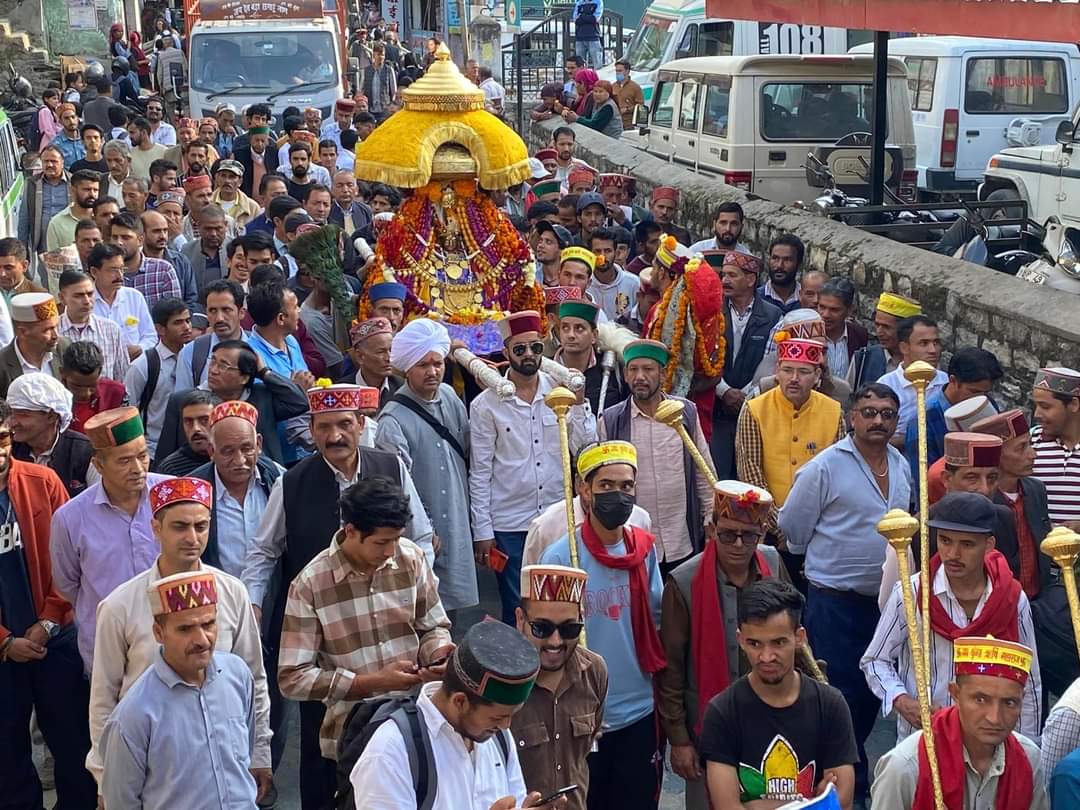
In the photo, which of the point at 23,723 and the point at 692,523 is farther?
the point at 692,523

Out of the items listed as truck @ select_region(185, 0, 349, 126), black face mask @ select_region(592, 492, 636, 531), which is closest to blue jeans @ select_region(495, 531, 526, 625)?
black face mask @ select_region(592, 492, 636, 531)

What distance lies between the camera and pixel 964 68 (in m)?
17.0

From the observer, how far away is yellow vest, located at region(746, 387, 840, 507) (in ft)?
23.2

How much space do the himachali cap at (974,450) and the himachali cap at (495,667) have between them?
2443 millimetres

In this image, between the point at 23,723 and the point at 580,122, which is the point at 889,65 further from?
the point at 23,723

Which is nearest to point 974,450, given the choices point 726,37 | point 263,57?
point 263,57

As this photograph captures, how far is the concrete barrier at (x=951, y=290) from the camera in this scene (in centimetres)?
814

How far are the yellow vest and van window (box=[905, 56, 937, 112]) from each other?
11.0 meters

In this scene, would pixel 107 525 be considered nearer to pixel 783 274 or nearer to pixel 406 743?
pixel 406 743

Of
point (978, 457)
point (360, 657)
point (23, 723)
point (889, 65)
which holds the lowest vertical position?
point (23, 723)

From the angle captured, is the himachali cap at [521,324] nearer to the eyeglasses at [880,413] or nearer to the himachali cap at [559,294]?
the himachali cap at [559,294]

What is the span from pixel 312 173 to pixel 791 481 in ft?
25.8

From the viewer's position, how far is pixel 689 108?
50.2 feet

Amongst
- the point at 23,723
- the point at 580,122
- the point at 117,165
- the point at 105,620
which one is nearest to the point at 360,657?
the point at 105,620
